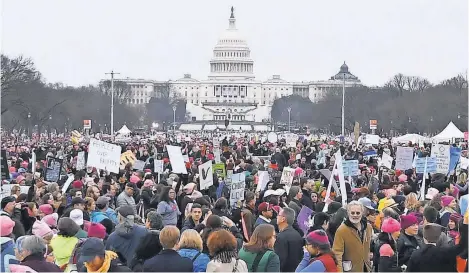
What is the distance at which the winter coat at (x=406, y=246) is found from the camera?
1030 cm

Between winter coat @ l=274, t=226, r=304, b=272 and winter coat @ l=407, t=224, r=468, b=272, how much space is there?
1.44 metres

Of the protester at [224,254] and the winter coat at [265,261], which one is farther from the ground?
the protester at [224,254]

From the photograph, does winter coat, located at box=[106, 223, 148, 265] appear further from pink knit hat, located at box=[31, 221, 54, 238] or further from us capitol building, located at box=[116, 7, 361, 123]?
us capitol building, located at box=[116, 7, 361, 123]

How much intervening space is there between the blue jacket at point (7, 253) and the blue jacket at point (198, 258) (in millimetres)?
1282

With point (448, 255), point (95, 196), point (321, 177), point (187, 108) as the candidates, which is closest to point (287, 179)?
point (321, 177)

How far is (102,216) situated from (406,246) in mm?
3416

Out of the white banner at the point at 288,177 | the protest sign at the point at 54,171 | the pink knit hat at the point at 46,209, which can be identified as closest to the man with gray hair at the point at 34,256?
the pink knit hat at the point at 46,209

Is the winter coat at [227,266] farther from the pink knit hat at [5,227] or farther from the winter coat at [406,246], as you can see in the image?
the winter coat at [406,246]

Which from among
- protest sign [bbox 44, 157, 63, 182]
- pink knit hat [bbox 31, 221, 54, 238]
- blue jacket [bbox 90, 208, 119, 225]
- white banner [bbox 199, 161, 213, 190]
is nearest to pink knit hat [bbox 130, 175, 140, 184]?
white banner [bbox 199, 161, 213, 190]

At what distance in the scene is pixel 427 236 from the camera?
9.41 metres

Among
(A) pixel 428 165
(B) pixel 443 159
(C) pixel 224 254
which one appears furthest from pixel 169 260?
(B) pixel 443 159

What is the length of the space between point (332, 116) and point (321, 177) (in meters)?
90.6

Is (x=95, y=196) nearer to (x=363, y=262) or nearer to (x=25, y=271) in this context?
(x=363, y=262)

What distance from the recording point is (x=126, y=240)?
10469 mm
